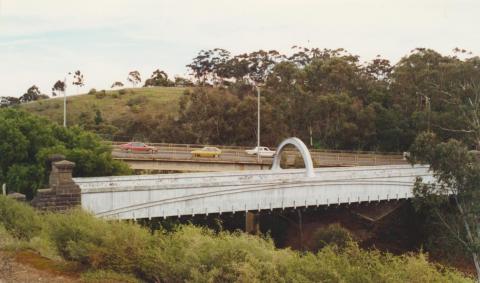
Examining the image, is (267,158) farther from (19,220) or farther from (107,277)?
(107,277)

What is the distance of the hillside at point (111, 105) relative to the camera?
85.0 meters

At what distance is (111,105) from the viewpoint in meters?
93.1

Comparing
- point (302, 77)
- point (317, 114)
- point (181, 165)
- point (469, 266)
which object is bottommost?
point (469, 266)

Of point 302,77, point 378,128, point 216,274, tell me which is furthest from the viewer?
point 302,77

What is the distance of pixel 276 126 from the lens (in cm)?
6116

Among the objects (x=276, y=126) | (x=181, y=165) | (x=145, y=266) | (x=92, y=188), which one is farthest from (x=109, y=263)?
(x=276, y=126)

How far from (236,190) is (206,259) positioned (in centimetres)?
1679

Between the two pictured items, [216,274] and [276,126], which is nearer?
[216,274]

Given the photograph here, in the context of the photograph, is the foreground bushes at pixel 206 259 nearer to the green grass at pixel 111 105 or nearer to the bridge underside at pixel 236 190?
the bridge underside at pixel 236 190

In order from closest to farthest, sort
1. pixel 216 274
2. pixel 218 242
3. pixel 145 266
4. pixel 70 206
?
pixel 216 274 < pixel 218 242 < pixel 145 266 < pixel 70 206

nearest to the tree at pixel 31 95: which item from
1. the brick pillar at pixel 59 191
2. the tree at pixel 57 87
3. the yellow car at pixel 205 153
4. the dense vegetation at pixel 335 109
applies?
the tree at pixel 57 87

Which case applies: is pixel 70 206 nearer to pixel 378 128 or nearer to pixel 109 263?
pixel 109 263

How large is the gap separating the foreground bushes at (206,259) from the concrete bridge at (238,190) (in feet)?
29.5

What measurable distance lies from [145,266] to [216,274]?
83.4 inches
